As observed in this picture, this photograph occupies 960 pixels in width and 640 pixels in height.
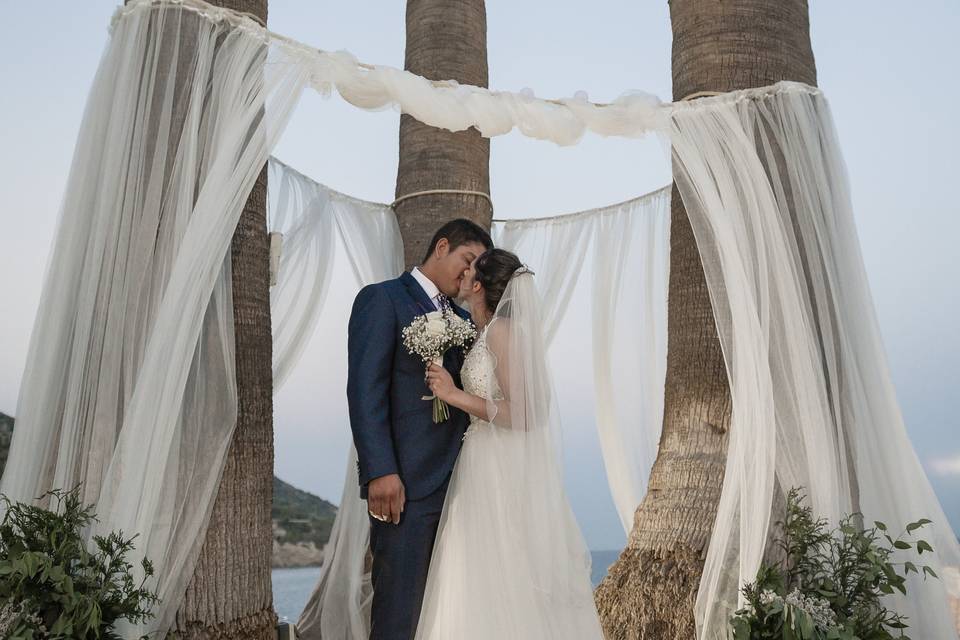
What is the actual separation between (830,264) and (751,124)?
2.25 feet

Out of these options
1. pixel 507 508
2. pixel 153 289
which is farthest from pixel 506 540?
pixel 153 289

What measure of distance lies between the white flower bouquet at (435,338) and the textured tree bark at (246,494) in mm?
598

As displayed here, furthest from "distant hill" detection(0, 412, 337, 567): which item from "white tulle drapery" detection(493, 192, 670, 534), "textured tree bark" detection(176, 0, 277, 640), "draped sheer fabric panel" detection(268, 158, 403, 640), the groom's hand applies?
the groom's hand

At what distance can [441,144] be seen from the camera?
508 cm

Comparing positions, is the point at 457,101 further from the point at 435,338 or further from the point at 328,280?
the point at 328,280

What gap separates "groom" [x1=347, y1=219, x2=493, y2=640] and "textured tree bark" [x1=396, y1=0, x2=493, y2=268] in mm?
1714

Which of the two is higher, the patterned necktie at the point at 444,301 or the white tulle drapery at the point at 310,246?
the white tulle drapery at the point at 310,246

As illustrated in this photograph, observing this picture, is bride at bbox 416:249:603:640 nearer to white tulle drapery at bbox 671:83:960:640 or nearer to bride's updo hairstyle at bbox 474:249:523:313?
bride's updo hairstyle at bbox 474:249:523:313

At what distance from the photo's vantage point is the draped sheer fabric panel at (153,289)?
278 cm

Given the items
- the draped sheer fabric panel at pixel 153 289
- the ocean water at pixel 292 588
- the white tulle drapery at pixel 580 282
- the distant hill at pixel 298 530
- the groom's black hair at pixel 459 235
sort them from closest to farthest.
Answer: the draped sheer fabric panel at pixel 153 289 < the groom's black hair at pixel 459 235 < the white tulle drapery at pixel 580 282 < the ocean water at pixel 292 588 < the distant hill at pixel 298 530

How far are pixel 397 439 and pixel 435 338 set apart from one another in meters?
0.40

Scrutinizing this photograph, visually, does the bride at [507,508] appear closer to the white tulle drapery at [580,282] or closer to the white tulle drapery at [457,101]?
the white tulle drapery at [457,101]

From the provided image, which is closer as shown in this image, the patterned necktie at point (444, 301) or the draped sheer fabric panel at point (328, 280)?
the patterned necktie at point (444, 301)

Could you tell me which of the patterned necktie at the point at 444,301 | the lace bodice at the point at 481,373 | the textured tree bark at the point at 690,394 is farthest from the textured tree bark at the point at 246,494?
the textured tree bark at the point at 690,394
